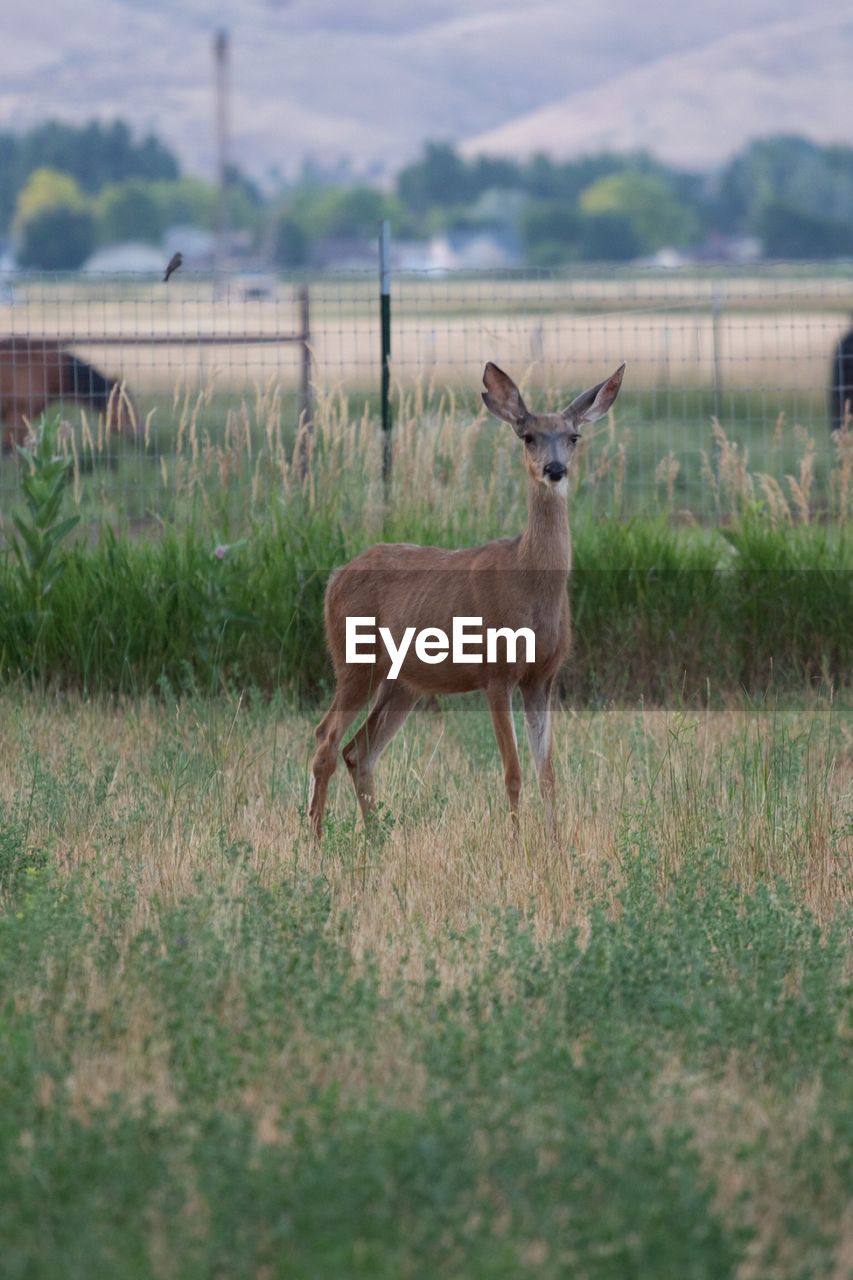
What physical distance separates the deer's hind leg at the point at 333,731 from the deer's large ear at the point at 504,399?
1.07 m

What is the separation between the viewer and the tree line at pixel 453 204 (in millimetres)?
114750

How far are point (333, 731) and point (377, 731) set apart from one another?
232 millimetres

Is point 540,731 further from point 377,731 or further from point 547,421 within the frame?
point 547,421

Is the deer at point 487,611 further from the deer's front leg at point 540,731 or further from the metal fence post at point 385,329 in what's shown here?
the metal fence post at point 385,329

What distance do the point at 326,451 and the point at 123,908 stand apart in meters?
4.91

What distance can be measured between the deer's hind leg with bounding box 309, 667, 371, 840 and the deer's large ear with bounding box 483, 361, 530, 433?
1.07 meters

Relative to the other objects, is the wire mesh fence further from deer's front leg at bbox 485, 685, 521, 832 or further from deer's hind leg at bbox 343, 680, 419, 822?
deer's front leg at bbox 485, 685, 521, 832

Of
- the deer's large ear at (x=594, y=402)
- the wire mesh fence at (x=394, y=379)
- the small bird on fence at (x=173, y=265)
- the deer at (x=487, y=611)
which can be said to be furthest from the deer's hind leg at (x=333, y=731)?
the small bird on fence at (x=173, y=265)

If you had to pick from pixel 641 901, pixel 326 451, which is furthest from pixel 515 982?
pixel 326 451

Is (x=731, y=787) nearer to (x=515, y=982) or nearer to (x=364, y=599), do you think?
(x=364, y=599)

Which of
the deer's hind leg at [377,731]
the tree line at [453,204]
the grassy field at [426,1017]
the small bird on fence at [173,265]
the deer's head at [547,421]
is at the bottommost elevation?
the grassy field at [426,1017]

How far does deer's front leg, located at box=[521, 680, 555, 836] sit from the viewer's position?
6816mm

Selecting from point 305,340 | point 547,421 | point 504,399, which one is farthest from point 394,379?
point 547,421

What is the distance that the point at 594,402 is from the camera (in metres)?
7.13
